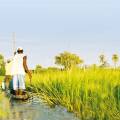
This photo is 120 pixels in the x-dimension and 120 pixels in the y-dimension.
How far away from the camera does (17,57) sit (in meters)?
20.2

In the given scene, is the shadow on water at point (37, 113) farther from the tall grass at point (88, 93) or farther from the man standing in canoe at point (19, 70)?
the man standing in canoe at point (19, 70)

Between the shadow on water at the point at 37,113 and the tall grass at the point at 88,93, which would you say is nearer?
the tall grass at the point at 88,93

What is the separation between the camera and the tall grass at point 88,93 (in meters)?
11.8

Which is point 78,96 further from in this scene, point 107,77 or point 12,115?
point 12,115

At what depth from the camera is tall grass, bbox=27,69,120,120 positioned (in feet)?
38.7

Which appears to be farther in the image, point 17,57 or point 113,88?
point 17,57

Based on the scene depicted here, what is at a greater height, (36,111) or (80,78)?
(80,78)

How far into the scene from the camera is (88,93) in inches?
539

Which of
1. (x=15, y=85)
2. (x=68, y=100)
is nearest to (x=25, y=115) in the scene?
(x=68, y=100)

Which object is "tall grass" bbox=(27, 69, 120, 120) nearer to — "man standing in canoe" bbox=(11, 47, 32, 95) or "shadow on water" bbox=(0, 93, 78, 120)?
"shadow on water" bbox=(0, 93, 78, 120)

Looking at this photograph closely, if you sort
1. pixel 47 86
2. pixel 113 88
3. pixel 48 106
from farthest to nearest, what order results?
pixel 47 86 → pixel 48 106 → pixel 113 88

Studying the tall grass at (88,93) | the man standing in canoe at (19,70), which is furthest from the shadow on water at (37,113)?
the man standing in canoe at (19,70)

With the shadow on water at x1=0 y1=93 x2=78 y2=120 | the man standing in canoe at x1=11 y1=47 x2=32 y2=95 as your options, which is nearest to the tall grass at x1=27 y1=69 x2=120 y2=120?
the shadow on water at x1=0 y1=93 x2=78 y2=120

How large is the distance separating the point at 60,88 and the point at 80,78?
1405mm
